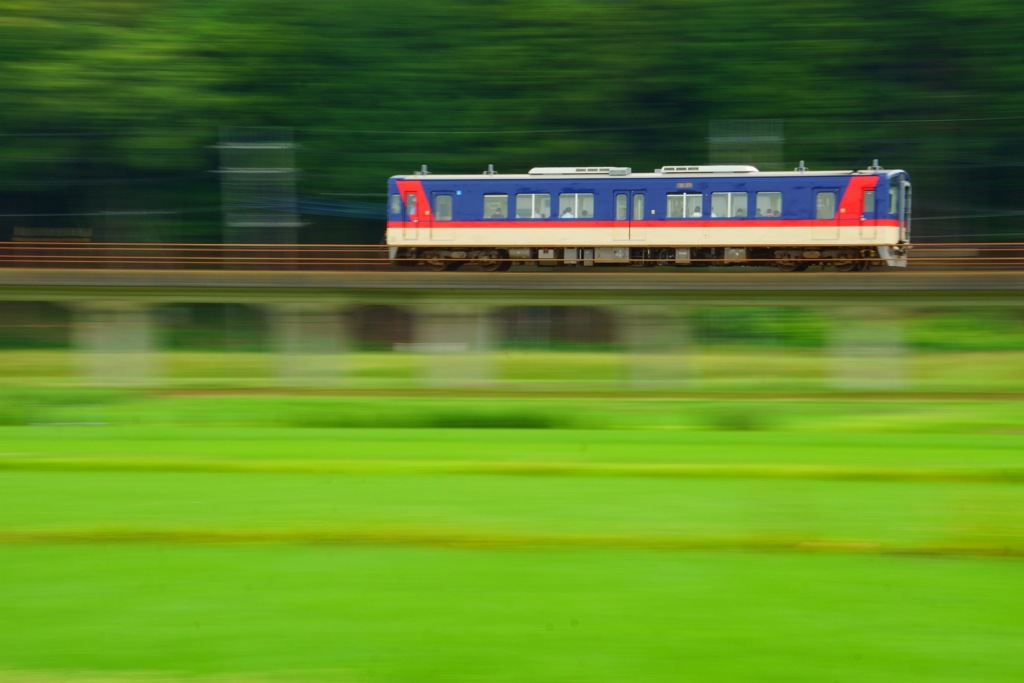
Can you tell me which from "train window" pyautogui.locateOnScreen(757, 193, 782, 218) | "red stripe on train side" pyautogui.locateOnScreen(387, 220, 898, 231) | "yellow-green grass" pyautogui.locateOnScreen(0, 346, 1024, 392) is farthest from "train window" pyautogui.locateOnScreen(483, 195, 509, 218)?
"train window" pyautogui.locateOnScreen(757, 193, 782, 218)

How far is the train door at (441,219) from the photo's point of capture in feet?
96.2

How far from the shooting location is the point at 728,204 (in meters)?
28.3

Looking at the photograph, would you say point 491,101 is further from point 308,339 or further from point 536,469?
point 536,469

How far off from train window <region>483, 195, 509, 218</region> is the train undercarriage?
931mm

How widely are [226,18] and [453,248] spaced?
16.5m

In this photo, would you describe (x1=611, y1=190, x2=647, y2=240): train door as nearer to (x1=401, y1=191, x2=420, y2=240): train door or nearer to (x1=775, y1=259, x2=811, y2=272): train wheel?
(x1=775, y1=259, x2=811, y2=272): train wheel

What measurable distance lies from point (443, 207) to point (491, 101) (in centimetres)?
1230

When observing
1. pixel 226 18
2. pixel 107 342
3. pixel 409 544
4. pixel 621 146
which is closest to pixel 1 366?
pixel 107 342

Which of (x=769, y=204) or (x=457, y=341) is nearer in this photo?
(x=457, y=341)

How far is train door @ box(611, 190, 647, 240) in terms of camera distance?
93.8 ft

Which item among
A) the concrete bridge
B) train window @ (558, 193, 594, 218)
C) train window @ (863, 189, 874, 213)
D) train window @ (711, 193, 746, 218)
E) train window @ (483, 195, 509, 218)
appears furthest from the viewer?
train window @ (483, 195, 509, 218)

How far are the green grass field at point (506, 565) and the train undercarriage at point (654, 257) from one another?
57.4 ft

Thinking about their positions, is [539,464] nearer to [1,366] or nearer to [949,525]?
[949,525]

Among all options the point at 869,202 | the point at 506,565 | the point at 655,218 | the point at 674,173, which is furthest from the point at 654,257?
the point at 506,565
